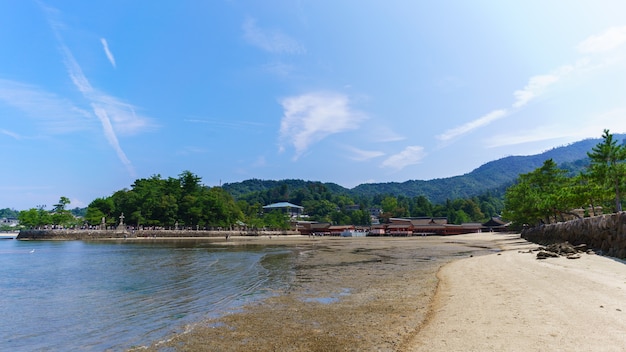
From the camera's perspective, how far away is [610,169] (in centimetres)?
3225

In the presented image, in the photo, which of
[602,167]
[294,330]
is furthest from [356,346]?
[602,167]

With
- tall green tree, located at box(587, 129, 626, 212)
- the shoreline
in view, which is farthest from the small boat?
the shoreline

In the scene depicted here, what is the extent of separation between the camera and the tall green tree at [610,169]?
1259 inches

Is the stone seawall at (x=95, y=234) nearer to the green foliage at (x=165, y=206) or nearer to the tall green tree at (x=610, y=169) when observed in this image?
the green foliage at (x=165, y=206)

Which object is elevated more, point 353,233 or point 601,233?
point 601,233

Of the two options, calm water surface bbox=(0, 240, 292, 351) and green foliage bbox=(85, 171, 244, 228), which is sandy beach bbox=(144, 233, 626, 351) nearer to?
calm water surface bbox=(0, 240, 292, 351)

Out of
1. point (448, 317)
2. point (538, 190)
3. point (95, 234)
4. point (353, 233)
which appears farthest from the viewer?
point (353, 233)

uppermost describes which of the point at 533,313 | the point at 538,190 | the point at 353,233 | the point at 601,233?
the point at 538,190

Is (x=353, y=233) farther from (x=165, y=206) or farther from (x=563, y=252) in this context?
(x=563, y=252)

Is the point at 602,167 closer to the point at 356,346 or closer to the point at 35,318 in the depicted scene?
the point at 356,346

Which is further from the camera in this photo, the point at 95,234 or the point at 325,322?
the point at 95,234

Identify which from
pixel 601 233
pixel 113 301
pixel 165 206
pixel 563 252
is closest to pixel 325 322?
pixel 113 301

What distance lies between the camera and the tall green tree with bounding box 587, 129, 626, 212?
32.0 m

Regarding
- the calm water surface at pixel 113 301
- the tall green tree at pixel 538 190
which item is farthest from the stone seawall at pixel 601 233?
the tall green tree at pixel 538 190
